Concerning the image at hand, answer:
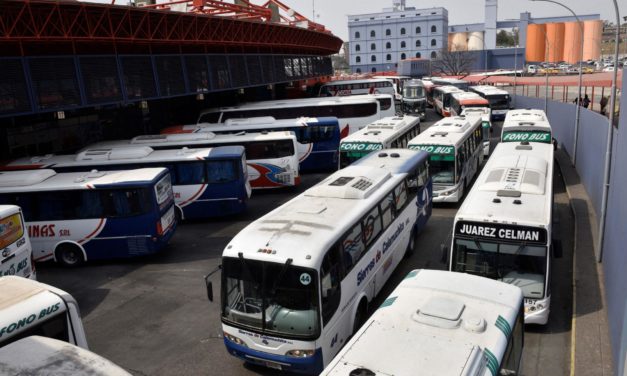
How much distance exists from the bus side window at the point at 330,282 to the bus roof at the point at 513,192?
277 centimetres

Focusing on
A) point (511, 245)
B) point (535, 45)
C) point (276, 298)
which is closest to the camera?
point (276, 298)

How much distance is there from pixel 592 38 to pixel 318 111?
87600 millimetres

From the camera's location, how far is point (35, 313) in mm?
7871

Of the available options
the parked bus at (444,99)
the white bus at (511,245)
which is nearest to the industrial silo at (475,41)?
the parked bus at (444,99)

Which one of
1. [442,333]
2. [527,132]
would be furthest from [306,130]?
[442,333]

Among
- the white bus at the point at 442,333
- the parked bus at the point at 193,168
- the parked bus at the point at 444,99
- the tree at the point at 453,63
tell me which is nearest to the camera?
the white bus at the point at 442,333

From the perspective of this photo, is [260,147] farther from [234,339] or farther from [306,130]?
[234,339]

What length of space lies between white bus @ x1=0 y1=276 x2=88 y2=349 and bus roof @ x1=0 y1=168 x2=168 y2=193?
256 inches

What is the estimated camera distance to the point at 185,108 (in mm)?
35781

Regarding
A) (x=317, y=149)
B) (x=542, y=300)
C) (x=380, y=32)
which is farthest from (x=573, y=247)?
(x=380, y=32)

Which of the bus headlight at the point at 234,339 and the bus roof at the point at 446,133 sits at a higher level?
the bus roof at the point at 446,133

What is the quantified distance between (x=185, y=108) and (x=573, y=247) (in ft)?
91.1

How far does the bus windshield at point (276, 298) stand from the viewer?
8.30 m

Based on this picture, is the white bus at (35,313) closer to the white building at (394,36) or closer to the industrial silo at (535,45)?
the industrial silo at (535,45)
